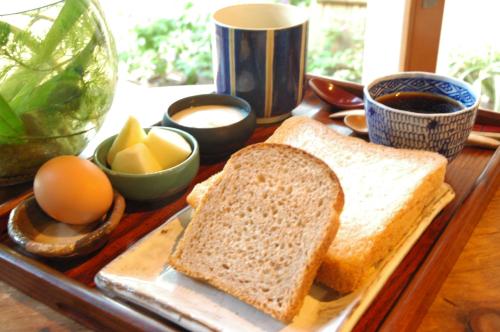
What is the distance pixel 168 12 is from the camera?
247 centimetres

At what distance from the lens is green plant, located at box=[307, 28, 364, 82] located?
7.95 feet

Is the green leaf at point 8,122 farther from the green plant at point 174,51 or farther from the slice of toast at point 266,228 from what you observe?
the green plant at point 174,51

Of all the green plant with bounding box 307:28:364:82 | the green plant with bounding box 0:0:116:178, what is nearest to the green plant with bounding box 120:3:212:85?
the green plant with bounding box 307:28:364:82

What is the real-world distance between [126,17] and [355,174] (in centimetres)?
193

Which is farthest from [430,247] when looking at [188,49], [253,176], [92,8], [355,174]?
[188,49]

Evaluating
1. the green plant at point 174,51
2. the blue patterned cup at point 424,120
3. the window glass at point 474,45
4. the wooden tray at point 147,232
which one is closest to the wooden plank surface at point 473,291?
the wooden tray at point 147,232

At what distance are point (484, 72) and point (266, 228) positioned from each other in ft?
4.94

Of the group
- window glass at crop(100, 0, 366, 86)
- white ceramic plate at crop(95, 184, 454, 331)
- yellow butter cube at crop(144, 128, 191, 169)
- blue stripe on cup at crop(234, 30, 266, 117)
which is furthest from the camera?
window glass at crop(100, 0, 366, 86)

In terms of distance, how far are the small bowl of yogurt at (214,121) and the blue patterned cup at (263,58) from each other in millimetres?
55

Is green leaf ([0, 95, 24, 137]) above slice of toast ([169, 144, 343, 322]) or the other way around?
above

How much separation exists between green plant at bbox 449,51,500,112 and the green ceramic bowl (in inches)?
54.7

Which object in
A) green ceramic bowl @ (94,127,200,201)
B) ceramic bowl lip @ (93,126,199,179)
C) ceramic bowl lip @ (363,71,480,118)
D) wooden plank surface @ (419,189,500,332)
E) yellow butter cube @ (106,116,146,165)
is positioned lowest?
wooden plank surface @ (419,189,500,332)

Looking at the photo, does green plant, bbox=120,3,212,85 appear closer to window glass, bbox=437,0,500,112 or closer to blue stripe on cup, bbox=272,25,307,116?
window glass, bbox=437,0,500,112

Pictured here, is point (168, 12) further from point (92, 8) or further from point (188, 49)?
point (92, 8)
